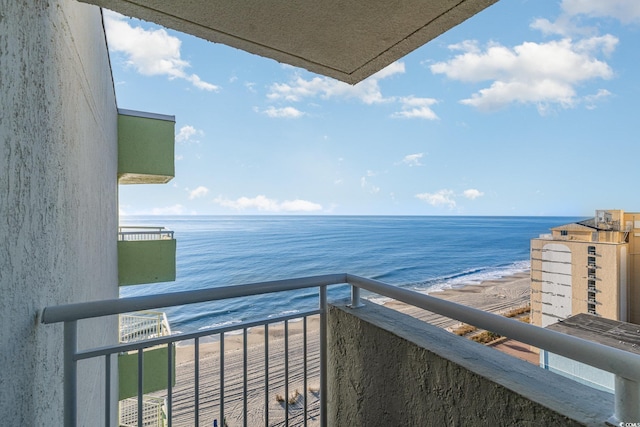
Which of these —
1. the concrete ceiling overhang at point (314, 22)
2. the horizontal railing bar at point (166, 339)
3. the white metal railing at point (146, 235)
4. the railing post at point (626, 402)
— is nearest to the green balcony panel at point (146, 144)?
the white metal railing at point (146, 235)

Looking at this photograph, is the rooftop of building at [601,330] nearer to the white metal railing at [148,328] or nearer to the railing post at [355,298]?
the railing post at [355,298]

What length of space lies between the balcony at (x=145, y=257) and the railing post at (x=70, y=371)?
410 centimetres

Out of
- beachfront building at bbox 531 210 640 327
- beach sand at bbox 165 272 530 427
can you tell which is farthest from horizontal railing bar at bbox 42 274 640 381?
beach sand at bbox 165 272 530 427

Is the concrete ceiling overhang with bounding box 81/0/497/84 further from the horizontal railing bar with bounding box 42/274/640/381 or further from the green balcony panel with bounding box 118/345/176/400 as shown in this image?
the green balcony panel with bounding box 118/345/176/400

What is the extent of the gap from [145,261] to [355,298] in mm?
4398

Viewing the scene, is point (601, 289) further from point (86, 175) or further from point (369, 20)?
point (86, 175)

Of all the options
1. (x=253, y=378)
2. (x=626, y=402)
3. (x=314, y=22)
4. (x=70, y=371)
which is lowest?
(x=253, y=378)

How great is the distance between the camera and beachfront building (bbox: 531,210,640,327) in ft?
8.13

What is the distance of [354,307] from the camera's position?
4.81 ft

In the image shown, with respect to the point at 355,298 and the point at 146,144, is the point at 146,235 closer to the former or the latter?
the point at 146,144

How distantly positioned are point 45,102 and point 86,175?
1044 mm

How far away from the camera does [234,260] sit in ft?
78.8

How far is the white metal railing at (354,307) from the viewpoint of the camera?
63cm

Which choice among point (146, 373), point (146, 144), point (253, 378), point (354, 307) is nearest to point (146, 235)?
point (146, 144)
